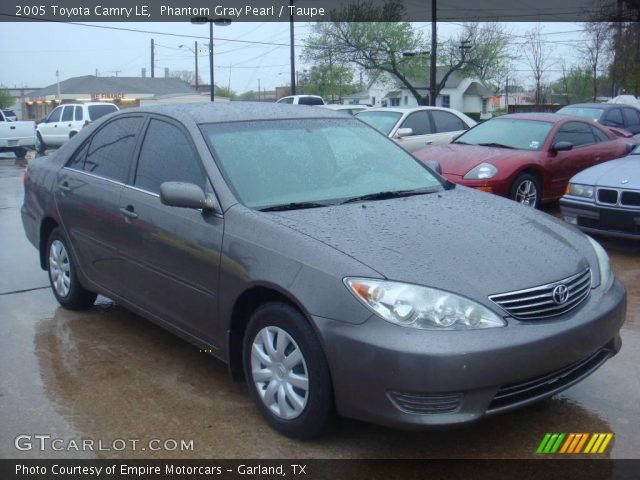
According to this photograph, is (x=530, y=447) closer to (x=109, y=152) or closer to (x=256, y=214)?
(x=256, y=214)

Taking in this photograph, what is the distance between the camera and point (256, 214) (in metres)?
3.61

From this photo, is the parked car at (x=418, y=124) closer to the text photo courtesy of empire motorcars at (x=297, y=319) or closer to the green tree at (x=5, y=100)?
the text photo courtesy of empire motorcars at (x=297, y=319)

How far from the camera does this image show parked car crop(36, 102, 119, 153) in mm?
24391

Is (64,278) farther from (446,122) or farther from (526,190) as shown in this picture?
(446,122)

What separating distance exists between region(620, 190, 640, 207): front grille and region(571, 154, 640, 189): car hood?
0.07m

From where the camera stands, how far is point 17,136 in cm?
2334

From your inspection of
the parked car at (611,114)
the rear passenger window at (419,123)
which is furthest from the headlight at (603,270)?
the parked car at (611,114)

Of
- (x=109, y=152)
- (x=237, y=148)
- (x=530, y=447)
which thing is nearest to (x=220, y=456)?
(x=530, y=447)

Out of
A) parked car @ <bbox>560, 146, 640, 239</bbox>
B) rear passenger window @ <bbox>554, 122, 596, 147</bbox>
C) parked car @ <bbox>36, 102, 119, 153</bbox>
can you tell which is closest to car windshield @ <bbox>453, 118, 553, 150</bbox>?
rear passenger window @ <bbox>554, 122, 596, 147</bbox>

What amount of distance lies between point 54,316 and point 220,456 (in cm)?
272

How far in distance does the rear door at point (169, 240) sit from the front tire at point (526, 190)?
5.31m

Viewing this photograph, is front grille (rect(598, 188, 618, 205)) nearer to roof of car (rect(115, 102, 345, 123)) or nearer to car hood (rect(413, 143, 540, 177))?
car hood (rect(413, 143, 540, 177))

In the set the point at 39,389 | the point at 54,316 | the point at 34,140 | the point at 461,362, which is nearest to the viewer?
the point at 461,362

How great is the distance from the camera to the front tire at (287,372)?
3150 mm
